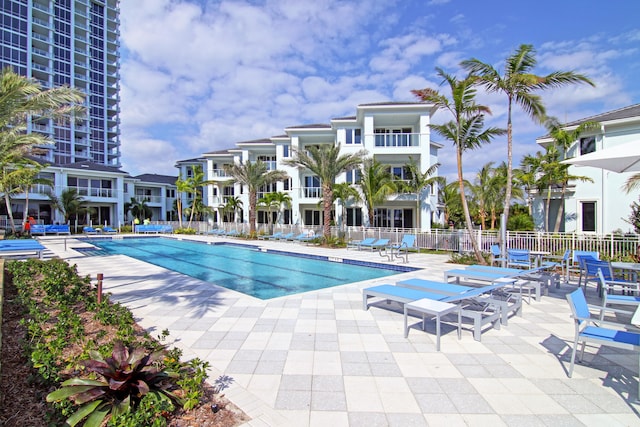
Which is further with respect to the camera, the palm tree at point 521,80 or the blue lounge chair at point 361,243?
the blue lounge chair at point 361,243

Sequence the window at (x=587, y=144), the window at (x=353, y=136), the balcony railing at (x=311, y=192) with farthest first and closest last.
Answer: the balcony railing at (x=311, y=192) < the window at (x=353, y=136) < the window at (x=587, y=144)

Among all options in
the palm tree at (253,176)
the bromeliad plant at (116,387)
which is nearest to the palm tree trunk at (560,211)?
the palm tree at (253,176)

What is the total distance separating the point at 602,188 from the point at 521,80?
11207 mm

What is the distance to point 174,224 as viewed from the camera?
34.8 m

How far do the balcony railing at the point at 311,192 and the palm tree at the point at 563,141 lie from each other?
614 inches

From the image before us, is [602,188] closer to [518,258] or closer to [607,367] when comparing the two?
[518,258]

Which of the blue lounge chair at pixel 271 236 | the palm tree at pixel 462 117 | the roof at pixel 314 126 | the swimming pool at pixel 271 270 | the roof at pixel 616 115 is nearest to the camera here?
the swimming pool at pixel 271 270

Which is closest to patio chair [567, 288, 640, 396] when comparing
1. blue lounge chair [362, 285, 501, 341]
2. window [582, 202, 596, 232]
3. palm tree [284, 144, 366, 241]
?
blue lounge chair [362, 285, 501, 341]

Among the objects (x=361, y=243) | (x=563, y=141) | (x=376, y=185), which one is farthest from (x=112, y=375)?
(x=563, y=141)

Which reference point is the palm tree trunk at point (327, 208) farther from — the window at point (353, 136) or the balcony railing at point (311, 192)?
the window at point (353, 136)

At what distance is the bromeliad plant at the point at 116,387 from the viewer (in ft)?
8.63

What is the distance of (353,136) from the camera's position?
81.3ft

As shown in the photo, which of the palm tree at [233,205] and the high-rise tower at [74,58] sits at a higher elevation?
the high-rise tower at [74,58]

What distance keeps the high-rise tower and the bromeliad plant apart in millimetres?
46733
